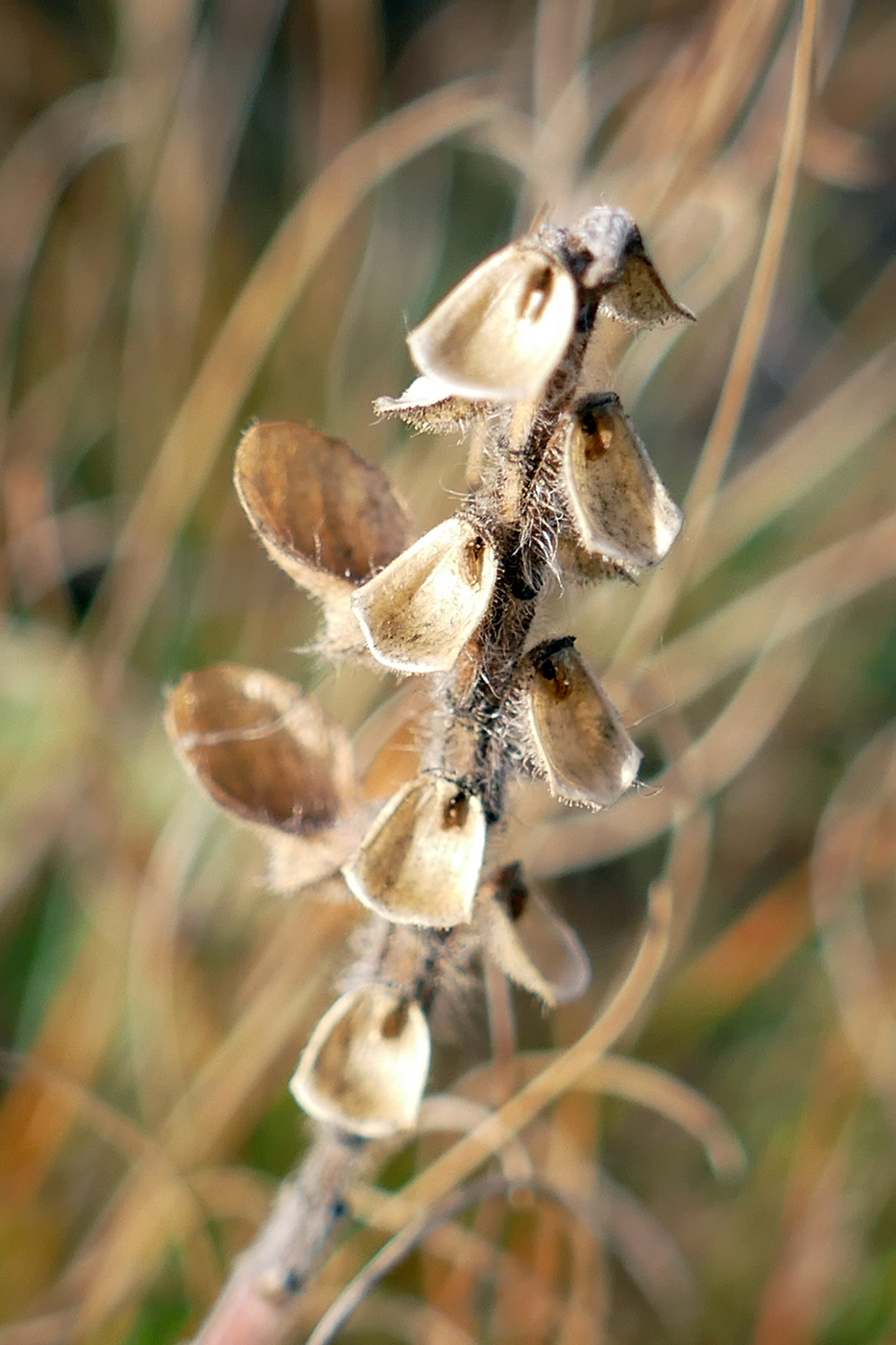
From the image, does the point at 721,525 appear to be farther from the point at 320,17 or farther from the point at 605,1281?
the point at 320,17

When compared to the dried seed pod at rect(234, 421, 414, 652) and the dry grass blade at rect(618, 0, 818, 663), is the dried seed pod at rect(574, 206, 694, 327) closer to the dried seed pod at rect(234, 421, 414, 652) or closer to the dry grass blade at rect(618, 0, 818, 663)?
the dried seed pod at rect(234, 421, 414, 652)

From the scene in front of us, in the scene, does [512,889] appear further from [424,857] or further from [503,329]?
[503,329]

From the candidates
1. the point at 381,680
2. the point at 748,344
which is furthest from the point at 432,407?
the point at 381,680

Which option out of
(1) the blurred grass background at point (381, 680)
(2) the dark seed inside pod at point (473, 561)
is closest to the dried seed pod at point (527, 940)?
(2) the dark seed inside pod at point (473, 561)

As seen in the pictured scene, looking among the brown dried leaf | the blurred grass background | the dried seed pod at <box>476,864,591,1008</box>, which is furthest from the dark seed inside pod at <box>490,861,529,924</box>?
the blurred grass background

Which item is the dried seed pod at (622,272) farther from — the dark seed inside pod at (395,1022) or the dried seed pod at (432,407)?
the dark seed inside pod at (395,1022)
